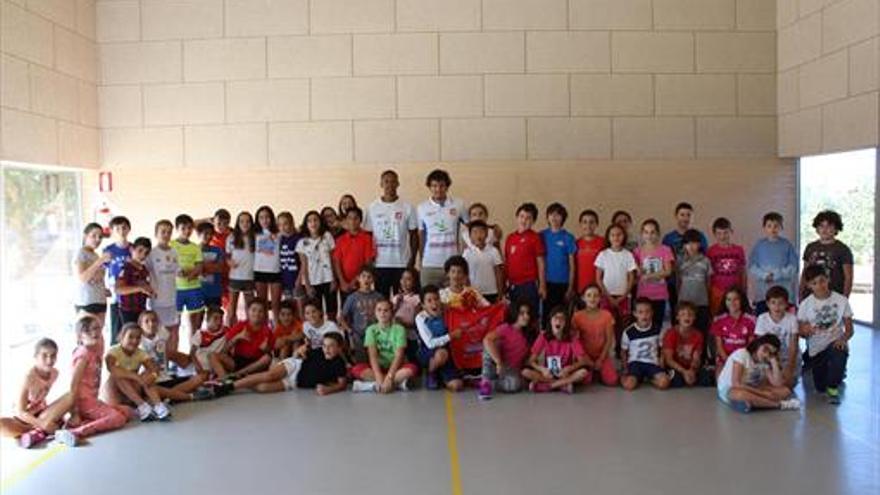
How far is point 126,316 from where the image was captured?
704 cm

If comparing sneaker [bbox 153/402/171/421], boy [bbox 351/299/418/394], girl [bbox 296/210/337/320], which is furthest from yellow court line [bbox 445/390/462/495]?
sneaker [bbox 153/402/171/421]

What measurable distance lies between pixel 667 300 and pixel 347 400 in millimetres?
3118

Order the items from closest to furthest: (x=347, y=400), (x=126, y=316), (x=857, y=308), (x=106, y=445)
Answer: (x=106, y=445)
(x=347, y=400)
(x=126, y=316)
(x=857, y=308)

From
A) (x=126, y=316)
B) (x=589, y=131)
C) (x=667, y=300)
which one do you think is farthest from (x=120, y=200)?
(x=667, y=300)

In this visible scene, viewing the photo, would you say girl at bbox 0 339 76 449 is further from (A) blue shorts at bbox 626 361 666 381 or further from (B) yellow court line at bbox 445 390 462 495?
(A) blue shorts at bbox 626 361 666 381

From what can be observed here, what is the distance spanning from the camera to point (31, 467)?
4.69m

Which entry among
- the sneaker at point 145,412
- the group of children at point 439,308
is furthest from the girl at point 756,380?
the sneaker at point 145,412

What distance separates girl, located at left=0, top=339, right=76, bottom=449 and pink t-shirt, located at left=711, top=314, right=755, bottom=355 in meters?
4.99

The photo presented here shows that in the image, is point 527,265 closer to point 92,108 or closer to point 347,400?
point 347,400

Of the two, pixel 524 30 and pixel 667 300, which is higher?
pixel 524 30

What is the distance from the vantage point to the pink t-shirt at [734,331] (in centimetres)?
638

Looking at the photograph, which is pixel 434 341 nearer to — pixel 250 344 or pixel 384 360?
pixel 384 360

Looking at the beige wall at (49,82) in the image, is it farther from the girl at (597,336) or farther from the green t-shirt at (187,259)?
the girl at (597,336)

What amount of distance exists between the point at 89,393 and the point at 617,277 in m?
4.43
